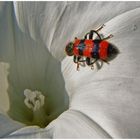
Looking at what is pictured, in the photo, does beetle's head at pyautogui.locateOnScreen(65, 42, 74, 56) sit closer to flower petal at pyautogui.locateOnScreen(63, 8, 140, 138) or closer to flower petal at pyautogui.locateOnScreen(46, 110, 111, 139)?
flower petal at pyautogui.locateOnScreen(63, 8, 140, 138)

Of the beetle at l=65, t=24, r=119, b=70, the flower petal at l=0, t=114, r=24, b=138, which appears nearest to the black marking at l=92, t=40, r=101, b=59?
the beetle at l=65, t=24, r=119, b=70

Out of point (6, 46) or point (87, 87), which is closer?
point (87, 87)

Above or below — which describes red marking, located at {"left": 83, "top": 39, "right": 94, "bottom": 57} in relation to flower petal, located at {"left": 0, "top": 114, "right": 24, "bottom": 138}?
above

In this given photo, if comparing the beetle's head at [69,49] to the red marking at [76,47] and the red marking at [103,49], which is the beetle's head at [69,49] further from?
the red marking at [103,49]

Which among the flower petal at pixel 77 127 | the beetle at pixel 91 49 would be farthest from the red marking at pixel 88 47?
the flower petal at pixel 77 127

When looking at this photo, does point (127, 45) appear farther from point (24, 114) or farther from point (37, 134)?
point (24, 114)

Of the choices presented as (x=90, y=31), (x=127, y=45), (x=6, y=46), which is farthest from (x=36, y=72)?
(x=127, y=45)
